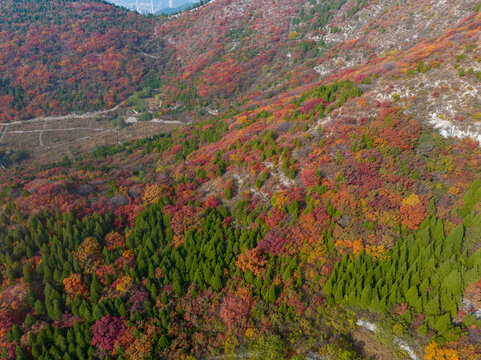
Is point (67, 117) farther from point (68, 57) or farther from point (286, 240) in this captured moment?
point (286, 240)

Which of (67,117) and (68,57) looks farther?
(68,57)

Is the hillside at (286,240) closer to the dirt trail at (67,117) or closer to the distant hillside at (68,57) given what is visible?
the dirt trail at (67,117)

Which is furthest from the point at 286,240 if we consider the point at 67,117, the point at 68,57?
the point at 68,57

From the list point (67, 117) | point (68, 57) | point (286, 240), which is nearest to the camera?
point (286, 240)

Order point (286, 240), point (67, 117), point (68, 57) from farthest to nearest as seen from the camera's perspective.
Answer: point (68, 57), point (67, 117), point (286, 240)

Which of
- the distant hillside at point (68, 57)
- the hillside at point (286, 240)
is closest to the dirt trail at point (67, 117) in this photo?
the distant hillside at point (68, 57)
